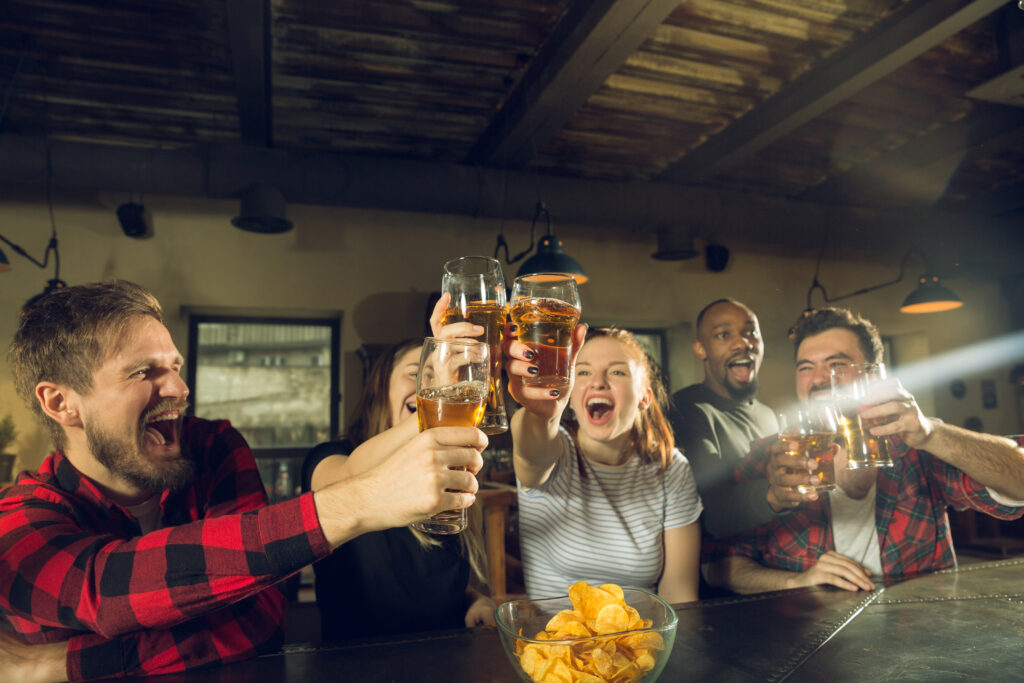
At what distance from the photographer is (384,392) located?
71.1 inches

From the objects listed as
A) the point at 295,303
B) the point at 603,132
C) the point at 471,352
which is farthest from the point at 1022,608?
the point at 295,303

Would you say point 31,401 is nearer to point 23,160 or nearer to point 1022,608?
point 1022,608

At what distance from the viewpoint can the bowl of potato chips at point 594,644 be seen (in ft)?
2.70

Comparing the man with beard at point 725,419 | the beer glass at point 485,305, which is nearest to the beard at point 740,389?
the man with beard at point 725,419

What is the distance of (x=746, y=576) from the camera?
5.97ft

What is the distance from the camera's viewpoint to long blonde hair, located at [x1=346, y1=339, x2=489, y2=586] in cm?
175

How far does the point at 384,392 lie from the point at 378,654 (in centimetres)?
82

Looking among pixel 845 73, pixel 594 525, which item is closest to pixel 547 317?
pixel 594 525

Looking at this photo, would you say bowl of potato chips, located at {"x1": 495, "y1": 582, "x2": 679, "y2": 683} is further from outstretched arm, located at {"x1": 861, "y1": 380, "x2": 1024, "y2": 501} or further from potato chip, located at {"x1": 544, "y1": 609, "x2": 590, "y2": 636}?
outstretched arm, located at {"x1": 861, "y1": 380, "x2": 1024, "y2": 501}

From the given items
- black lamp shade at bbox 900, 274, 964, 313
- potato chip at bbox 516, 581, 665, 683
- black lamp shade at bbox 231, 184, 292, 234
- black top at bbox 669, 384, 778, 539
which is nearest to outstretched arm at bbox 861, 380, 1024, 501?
black top at bbox 669, 384, 778, 539

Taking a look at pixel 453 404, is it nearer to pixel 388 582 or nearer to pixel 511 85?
pixel 388 582

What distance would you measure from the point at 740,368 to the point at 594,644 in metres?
2.06

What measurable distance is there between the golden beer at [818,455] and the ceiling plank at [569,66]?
5.67 feet

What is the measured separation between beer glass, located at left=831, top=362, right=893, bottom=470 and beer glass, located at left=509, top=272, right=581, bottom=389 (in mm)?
816
